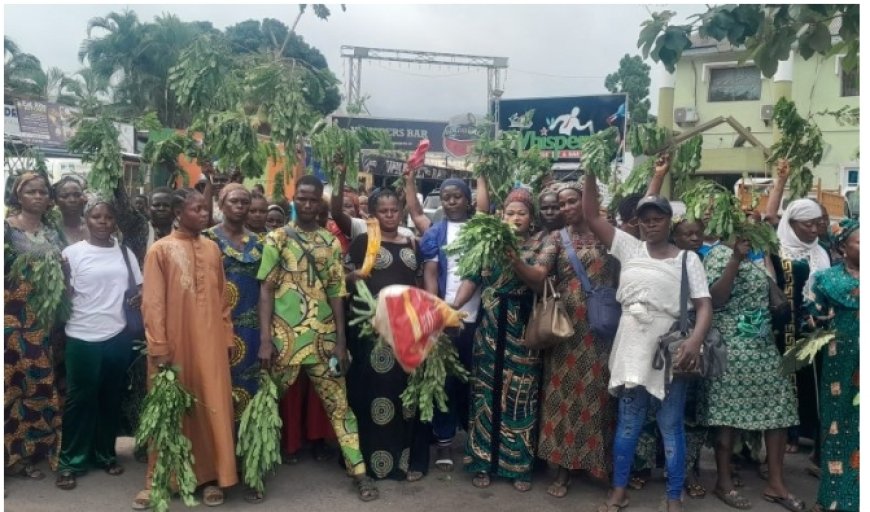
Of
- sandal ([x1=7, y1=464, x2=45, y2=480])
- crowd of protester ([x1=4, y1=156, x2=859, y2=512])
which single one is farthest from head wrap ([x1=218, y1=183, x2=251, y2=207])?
sandal ([x1=7, y1=464, x2=45, y2=480])

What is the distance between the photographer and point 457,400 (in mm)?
5145

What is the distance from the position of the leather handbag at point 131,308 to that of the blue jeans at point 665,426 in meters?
2.84

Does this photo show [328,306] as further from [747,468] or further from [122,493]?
[747,468]

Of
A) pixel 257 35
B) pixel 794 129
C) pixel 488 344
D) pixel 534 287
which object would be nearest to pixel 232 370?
pixel 488 344

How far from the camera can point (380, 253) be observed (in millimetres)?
4613

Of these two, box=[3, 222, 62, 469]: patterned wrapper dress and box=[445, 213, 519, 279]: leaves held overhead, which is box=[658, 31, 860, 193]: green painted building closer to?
box=[445, 213, 519, 279]: leaves held overhead

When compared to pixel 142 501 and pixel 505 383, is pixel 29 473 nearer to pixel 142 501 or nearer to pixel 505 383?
pixel 142 501

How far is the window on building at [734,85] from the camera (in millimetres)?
21188

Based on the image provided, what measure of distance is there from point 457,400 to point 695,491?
5.22 ft

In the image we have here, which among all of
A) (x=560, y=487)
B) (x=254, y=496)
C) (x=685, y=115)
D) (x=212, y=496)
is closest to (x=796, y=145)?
(x=560, y=487)

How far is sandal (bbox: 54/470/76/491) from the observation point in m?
4.40

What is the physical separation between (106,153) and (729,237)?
365cm

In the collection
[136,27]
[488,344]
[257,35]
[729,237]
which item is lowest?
[488,344]

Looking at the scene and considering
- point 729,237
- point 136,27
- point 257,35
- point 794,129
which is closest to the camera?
point 729,237
